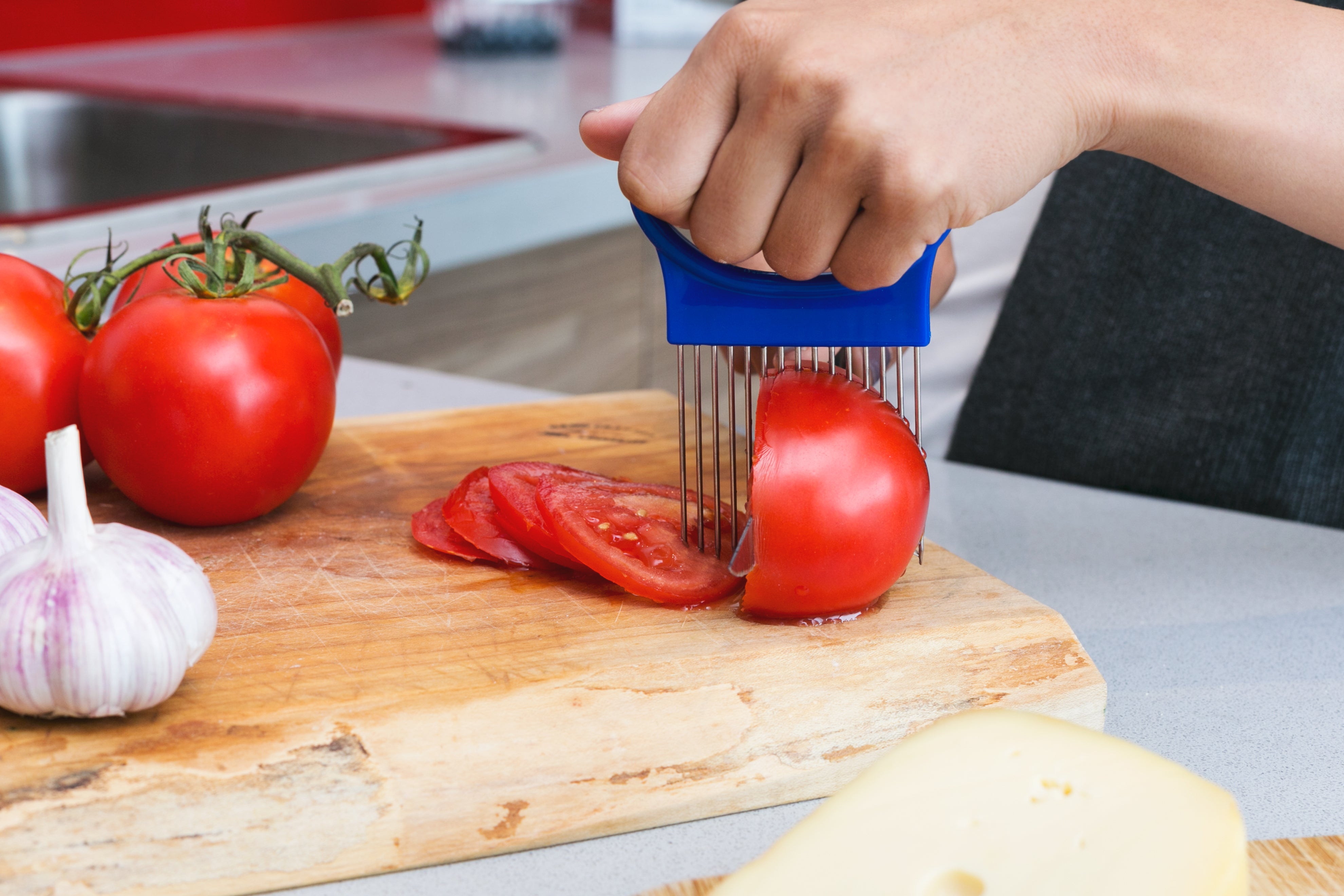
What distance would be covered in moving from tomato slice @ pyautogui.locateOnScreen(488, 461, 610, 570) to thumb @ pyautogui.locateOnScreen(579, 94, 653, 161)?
217 millimetres

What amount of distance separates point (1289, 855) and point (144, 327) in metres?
0.70

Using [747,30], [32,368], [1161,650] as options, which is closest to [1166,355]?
[1161,650]

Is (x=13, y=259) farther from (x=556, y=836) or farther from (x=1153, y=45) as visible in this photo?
(x=1153, y=45)

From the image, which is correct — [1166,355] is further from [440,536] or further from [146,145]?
[146,145]

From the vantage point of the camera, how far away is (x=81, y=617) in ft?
1.81

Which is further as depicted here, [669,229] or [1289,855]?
[669,229]

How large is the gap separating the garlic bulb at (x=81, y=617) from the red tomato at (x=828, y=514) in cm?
31

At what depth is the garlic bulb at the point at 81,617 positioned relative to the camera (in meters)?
0.55

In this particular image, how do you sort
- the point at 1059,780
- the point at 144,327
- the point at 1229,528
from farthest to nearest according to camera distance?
1. the point at 1229,528
2. the point at 144,327
3. the point at 1059,780

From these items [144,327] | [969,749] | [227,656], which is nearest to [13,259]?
[144,327]

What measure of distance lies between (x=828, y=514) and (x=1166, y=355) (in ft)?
2.47

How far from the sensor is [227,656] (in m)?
0.66

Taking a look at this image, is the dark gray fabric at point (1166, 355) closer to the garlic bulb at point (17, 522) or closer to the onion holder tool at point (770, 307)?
the onion holder tool at point (770, 307)

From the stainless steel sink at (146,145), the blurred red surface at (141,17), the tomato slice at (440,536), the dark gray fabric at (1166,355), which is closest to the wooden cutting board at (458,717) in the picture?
the tomato slice at (440,536)
